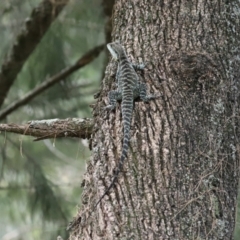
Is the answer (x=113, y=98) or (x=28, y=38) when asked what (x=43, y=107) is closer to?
(x=28, y=38)

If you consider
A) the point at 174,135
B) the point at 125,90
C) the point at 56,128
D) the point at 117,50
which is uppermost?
the point at 117,50

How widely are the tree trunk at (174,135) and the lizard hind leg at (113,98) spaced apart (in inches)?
1.4

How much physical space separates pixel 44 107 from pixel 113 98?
10.3ft

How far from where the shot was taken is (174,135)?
296 cm

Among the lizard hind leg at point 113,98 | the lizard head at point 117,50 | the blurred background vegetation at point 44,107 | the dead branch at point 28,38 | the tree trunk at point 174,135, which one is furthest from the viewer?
the blurred background vegetation at point 44,107

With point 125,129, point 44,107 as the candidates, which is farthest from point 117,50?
point 44,107

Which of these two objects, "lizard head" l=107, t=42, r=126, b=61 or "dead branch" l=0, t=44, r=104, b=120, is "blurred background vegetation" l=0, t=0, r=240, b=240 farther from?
"lizard head" l=107, t=42, r=126, b=61

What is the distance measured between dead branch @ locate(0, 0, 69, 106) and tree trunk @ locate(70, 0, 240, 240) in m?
2.21

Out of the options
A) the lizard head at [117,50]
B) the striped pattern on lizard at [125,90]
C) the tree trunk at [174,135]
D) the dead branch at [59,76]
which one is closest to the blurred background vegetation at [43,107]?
the dead branch at [59,76]

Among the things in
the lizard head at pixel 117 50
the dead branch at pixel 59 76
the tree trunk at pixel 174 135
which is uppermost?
the dead branch at pixel 59 76

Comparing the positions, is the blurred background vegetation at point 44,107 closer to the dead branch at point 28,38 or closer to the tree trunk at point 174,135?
the dead branch at point 28,38

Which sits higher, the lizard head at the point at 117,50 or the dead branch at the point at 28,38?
the dead branch at the point at 28,38

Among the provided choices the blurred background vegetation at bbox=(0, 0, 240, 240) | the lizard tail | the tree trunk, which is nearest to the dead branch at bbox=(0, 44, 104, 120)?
the blurred background vegetation at bbox=(0, 0, 240, 240)

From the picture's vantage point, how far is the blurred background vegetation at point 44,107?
18.9 feet
